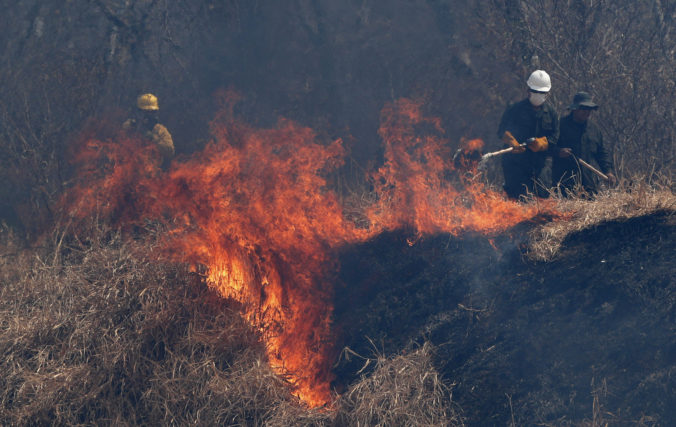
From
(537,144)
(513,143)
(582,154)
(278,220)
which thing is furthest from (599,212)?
(278,220)

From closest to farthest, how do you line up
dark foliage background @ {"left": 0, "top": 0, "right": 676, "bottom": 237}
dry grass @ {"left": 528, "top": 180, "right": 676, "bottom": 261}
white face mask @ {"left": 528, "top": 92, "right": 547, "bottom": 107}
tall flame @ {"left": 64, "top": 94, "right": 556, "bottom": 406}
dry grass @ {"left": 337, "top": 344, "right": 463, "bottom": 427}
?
1. dry grass @ {"left": 337, "top": 344, "right": 463, "bottom": 427}
2. dry grass @ {"left": 528, "top": 180, "right": 676, "bottom": 261}
3. tall flame @ {"left": 64, "top": 94, "right": 556, "bottom": 406}
4. white face mask @ {"left": 528, "top": 92, "right": 547, "bottom": 107}
5. dark foliage background @ {"left": 0, "top": 0, "right": 676, "bottom": 237}

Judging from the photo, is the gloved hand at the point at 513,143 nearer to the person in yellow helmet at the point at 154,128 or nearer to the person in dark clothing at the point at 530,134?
the person in dark clothing at the point at 530,134

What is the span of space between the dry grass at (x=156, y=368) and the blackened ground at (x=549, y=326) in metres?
0.36

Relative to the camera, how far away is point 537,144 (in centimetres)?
544

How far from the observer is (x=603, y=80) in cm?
732

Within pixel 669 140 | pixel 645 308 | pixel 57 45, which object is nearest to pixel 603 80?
pixel 669 140

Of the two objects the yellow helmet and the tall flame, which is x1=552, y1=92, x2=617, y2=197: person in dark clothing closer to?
the tall flame

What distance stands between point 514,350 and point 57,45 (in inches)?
416

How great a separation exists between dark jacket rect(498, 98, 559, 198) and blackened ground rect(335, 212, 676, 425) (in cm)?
113

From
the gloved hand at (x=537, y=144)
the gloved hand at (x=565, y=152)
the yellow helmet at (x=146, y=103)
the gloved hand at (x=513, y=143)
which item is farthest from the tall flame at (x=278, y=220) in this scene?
the yellow helmet at (x=146, y=103)

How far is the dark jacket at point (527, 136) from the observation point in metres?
5.62

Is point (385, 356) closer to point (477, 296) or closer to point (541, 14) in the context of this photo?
point (477, 296)

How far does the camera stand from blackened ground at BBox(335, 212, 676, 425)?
12.8ft

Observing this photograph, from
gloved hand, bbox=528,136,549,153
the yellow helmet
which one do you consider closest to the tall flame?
gloved hand, bbox=528,136,549,153
